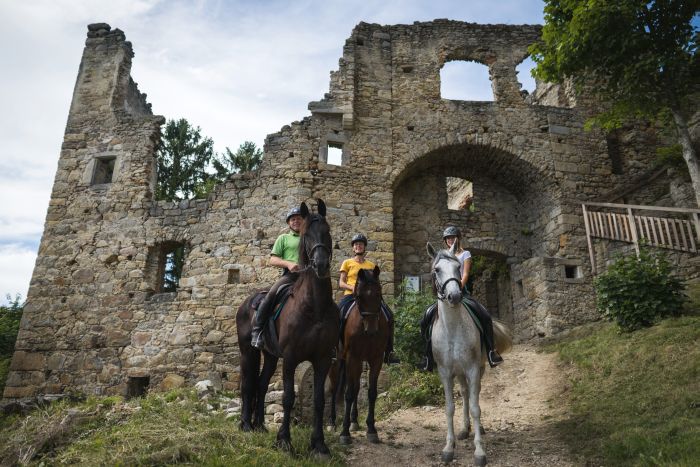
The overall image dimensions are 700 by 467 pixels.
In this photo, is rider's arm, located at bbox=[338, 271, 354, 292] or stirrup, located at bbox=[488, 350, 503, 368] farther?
rider's arm, located at bbox=[338, 271, 354, 292]

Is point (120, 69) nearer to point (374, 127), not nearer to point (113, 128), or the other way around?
Result: point (113, 128)

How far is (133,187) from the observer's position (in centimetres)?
1194

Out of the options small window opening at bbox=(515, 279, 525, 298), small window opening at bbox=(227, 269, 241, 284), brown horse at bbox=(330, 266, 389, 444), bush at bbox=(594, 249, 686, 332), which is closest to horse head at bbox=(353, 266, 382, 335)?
brown horse at bbox=(330, 266, 389, 444)

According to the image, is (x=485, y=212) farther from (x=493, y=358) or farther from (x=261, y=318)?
(x=261, y=318)

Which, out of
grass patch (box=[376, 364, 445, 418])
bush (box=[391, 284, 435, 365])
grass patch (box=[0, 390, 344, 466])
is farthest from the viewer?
bush (box=[391, 284, 435, 365])

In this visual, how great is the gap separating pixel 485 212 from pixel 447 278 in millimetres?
8521

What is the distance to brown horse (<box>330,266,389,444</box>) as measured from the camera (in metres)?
5.54

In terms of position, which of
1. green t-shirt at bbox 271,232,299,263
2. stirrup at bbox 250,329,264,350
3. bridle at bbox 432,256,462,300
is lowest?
stirrup at bbox 250,329,264,350

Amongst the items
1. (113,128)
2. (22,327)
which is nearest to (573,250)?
(113,128)

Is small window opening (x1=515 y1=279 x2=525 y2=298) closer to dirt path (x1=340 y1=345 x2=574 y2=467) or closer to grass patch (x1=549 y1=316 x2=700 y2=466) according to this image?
dirt path (x1=340 y1=345 x2=574 y2=467)

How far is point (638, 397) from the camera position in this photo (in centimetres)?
596

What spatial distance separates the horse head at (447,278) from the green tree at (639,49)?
729cm

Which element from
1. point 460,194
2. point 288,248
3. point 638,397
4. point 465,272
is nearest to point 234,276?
point 288,248

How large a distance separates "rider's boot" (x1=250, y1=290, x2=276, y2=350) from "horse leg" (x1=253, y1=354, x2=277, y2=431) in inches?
18.3
